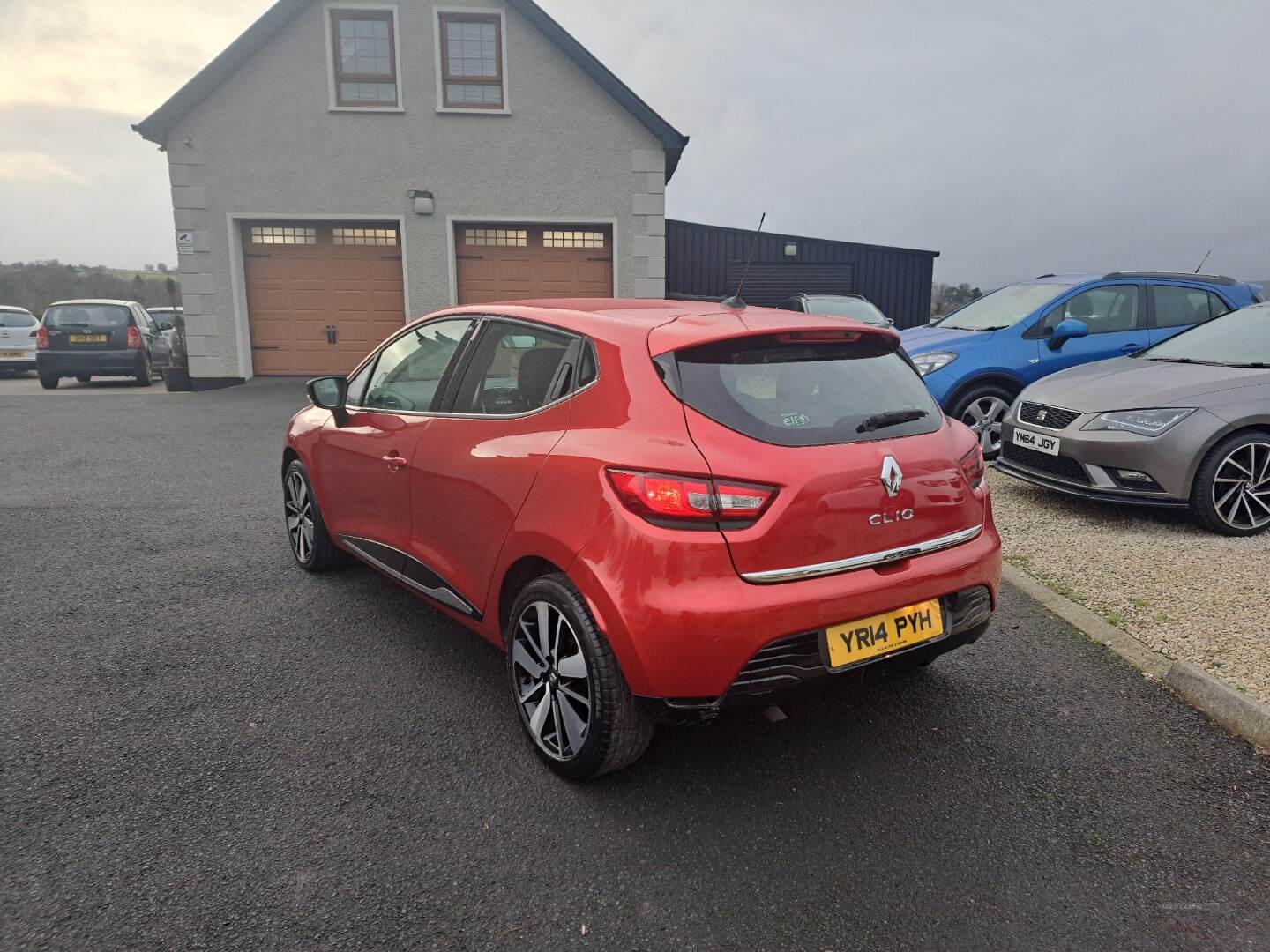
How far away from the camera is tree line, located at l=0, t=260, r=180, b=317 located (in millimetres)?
32188

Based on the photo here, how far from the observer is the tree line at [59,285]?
106ft

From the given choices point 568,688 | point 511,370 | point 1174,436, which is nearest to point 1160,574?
point 1174,436

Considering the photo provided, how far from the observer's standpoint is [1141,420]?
16.9 feet

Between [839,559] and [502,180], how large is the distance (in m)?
13.0

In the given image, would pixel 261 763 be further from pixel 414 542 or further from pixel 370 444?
pixel 370 444

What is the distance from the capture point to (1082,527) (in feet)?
17.6

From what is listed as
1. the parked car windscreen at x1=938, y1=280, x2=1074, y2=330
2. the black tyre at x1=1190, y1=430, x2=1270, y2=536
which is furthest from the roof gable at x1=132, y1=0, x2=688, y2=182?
the black tyre at x1=1190, y1=430, x2=1270, y2=536

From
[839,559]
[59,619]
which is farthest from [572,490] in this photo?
[59,619]

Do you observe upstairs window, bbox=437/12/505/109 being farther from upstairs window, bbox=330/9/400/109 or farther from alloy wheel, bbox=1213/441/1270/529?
alloy wheel, bbox=1213/441/1270/529

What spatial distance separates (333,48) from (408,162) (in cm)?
220

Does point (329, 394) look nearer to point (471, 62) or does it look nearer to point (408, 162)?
point (408, 162)

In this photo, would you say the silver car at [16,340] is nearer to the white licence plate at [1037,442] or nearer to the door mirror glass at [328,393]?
the door mirror glass at [328,393]

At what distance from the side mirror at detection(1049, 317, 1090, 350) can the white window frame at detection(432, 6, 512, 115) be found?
10.0 metres

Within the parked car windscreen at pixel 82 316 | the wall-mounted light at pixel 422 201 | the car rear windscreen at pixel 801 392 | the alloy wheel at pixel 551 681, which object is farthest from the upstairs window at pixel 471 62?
the alloy wheel at pixel 551 681
